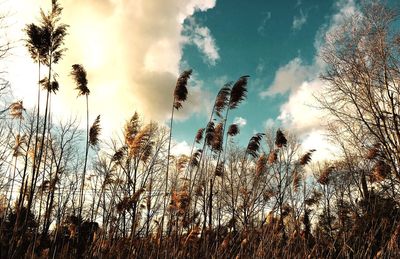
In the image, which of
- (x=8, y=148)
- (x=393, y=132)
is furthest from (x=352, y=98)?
(x=8, y=148)

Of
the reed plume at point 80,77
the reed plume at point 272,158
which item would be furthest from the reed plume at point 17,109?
the reed plume at point 272,158

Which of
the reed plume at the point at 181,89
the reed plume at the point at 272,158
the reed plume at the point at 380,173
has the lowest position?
the reed plume at the point at 380,173

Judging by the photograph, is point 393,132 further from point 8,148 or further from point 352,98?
point 8,148

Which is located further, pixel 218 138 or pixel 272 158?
pixel 272 158

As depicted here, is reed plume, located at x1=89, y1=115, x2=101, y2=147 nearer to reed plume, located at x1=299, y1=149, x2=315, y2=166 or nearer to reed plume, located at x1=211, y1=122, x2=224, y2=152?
reed plume, located at x1=211, y1=122, x2=224, y2=152

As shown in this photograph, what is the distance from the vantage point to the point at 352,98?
44.4ft

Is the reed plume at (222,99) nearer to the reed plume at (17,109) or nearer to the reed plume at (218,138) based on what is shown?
the reed plume at (218,138)

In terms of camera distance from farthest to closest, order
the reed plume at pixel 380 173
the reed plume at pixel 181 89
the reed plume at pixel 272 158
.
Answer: the reed plume at pixel 272 158, the reed plume at pixel 380 173, the reed plume at pixel 181 89

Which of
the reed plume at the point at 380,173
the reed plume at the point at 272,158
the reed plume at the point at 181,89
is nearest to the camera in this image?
the reed plume at the point at 181,89

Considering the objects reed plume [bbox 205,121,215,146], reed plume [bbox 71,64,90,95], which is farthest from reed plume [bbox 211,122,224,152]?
reed plume [bbox 71,64,90,95]

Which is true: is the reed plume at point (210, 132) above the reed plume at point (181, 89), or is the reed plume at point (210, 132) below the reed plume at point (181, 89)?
below

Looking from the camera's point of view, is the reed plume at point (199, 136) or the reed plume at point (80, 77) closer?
the reed plume at point (80, 77)

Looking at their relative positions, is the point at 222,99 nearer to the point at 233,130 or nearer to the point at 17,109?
the point at 233,130

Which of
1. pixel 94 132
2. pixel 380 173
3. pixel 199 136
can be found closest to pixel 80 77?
pixel 94 132
